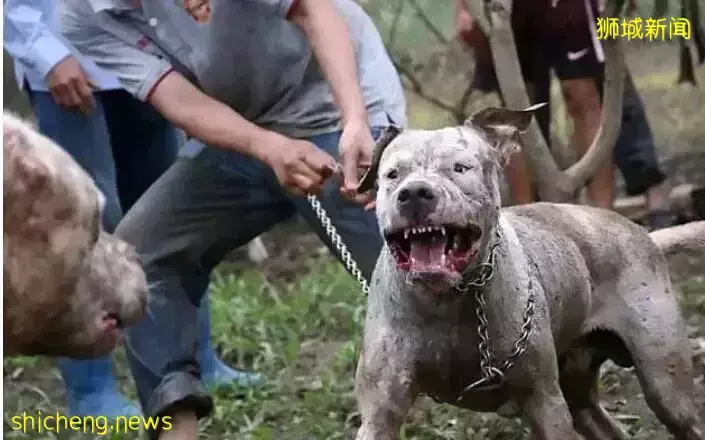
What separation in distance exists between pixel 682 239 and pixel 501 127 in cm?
55

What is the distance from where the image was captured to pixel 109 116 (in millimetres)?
2928

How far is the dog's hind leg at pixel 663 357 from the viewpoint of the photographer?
2133 millimetres

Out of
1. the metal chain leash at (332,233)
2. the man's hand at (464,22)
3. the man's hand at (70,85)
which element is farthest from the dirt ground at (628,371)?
the man's hand at (70,85)

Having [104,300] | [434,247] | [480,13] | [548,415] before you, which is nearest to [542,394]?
[548,415]

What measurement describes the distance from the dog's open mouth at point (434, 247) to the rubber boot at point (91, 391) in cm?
107

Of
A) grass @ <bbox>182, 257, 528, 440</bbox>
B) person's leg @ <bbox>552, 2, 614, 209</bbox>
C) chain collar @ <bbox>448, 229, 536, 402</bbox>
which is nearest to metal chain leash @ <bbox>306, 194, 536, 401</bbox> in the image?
chain collar @ <bbox>448, 229, 536, 402</bbox>

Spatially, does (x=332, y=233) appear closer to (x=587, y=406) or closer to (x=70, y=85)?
(x=587, y=406)

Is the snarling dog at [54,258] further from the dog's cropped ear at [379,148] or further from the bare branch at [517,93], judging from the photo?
the bare branch at [517,93]

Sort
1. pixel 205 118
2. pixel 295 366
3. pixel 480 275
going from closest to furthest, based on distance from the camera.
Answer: pixel 480 275, pixel 205 118, pixel 295 366

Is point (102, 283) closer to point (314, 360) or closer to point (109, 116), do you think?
point (109, 116)

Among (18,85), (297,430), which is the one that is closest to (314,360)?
(297,430)

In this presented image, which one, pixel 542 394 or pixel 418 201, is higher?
pixel 418 201

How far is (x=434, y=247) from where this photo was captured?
173 centimetres

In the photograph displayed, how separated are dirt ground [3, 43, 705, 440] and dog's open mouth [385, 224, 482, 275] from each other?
2.66ft
